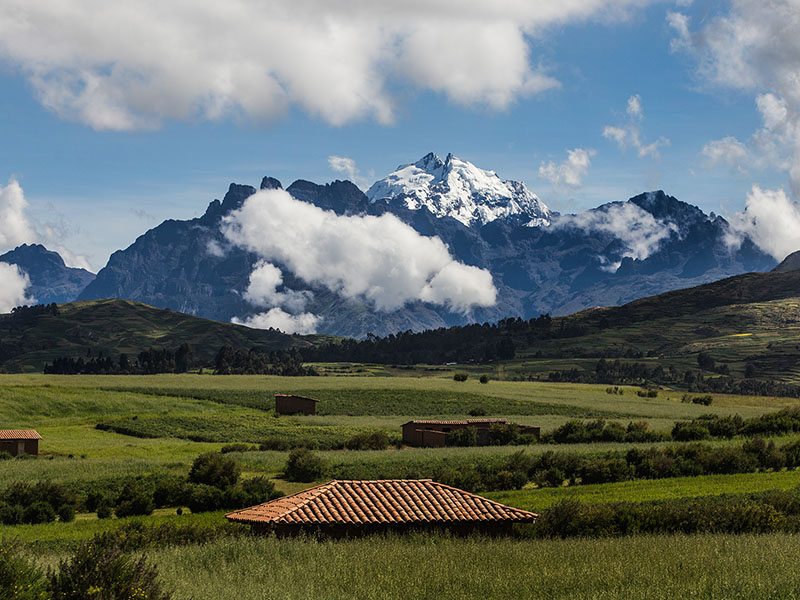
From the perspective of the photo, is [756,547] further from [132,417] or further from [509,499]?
[132,417]

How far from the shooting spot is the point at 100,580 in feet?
39.9

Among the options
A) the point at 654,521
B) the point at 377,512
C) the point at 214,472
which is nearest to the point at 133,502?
the point at 214,472

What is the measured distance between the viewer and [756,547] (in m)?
19.8

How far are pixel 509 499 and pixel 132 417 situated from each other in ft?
196

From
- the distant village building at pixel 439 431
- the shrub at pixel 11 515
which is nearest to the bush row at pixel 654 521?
the shrub at pixel 11 515

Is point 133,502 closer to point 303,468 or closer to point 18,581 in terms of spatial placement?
point 303,468

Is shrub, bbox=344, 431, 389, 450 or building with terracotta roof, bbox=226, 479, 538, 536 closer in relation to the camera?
building with terracotta roof, bbox=226, 479, 538, 536

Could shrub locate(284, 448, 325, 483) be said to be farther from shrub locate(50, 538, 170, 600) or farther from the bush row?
shrub locate(50, 538, 170, 600)

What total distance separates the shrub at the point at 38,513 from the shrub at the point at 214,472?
8.53 m

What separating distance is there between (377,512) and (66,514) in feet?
68.0

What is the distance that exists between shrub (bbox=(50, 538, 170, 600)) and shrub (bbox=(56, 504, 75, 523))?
29.0 metres

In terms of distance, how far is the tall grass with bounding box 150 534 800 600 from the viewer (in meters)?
14.9

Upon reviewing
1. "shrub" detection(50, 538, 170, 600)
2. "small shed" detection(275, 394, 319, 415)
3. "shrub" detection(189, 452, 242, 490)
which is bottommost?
"shrub" detection(189, 452, 242, 490)

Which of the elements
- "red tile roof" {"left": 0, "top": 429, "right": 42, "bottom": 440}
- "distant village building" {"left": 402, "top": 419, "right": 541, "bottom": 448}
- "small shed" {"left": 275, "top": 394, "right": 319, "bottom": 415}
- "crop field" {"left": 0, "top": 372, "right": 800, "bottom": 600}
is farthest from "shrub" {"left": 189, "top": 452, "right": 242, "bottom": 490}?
"small shed" {"left": 275, "top": 394, "right": 319, "bottom": 415}
